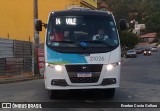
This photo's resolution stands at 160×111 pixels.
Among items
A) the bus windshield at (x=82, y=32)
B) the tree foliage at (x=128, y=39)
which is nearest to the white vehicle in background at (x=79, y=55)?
the bus windshield at (x=82, y=32)

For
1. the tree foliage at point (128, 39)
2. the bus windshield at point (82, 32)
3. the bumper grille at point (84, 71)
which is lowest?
the tree foliage at point (128, 39)

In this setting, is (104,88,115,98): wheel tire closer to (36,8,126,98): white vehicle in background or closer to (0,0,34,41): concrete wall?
(36,8,126,98): white vehicle in background

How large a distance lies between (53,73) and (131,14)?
442 feet

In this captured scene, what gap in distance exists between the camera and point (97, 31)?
13766 millimetres

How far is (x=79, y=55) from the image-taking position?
13.0m

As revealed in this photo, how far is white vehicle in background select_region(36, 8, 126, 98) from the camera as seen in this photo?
12883 millimetres

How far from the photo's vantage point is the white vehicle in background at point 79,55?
42.3ft

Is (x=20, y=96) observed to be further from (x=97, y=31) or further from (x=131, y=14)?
(x=131, y=14)

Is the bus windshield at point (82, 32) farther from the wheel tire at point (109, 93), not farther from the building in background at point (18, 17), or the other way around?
the building in background at point (18, 17)

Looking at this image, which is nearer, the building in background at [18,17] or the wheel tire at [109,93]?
the wheel tire at [109,93]

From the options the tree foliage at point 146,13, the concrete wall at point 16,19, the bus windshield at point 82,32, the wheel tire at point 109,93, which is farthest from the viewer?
the tree foliage at point 146,13

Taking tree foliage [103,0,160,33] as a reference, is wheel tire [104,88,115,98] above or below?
above

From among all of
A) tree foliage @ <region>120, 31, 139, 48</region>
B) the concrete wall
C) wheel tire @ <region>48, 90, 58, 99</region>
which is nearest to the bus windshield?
wheel tire @ <region>48, 90, 58, 99</region>

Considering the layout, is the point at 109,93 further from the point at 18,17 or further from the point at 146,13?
the point at 146,13
